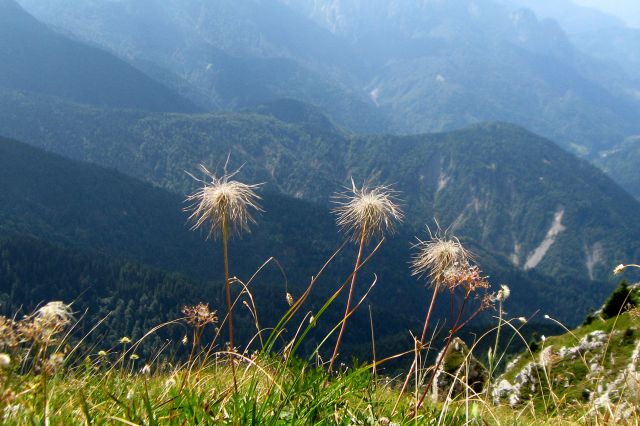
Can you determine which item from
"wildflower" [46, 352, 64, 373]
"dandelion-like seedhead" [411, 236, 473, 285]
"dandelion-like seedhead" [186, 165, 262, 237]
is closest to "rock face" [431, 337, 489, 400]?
"dandelion-like seedhead" [411, 236, 473, 285]

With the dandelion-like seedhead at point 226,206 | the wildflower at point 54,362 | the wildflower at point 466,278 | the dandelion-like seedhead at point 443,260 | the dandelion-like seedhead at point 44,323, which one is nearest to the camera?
the dandelion-like seedhead at point 44,323

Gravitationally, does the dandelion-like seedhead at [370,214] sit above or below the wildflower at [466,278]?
above

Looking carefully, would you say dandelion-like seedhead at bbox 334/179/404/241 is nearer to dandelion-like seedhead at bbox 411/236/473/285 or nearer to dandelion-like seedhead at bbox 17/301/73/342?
dandelion-like seedhead at bbox 411/236/473/285

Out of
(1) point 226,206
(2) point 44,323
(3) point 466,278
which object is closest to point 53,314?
(2) point 44,323

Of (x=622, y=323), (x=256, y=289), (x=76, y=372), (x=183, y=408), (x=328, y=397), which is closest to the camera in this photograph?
(x=183, y=408)

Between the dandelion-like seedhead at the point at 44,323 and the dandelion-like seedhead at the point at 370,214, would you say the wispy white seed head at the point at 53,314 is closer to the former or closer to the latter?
the dandelion-like seedhead at the point at 44,323

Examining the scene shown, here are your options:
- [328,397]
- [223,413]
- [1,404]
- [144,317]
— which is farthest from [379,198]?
[144,317]

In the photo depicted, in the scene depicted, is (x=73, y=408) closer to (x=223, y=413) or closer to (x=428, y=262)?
(x=223, y=413)

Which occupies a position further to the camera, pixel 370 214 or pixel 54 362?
pixel 370 214

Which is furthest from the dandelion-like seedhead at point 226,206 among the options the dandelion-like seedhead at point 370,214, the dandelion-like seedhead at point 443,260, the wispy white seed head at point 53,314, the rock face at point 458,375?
the rock face at point 458,375

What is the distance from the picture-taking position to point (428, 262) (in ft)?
13.4

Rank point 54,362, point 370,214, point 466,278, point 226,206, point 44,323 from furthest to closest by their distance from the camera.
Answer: point 370,214 → point 466,278 → point 226,206 → point 54,362 → point 44,323

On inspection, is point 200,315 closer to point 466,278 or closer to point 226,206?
point 226,206

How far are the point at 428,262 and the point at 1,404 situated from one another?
2.91m
